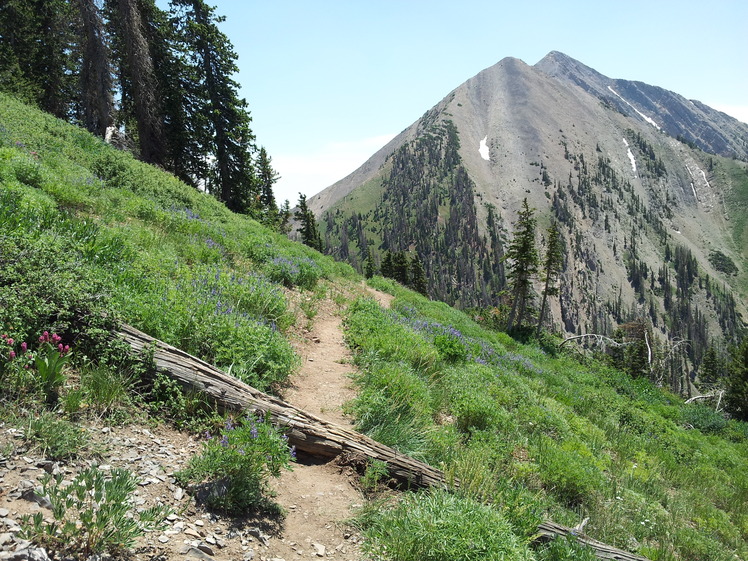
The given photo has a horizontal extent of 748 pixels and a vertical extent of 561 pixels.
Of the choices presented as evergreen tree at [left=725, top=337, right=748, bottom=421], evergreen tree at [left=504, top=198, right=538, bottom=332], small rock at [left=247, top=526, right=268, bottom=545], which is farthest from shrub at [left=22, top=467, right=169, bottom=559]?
evergreen tree at [left=725, top=337, right=748, bottom=421]

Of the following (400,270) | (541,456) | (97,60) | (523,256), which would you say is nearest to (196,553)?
(541,456)

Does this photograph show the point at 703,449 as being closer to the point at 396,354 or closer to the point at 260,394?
the point at 396,354

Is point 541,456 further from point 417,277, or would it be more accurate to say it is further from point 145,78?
point 417,277

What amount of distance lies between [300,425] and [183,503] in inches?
61.7

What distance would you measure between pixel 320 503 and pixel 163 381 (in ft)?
7.07

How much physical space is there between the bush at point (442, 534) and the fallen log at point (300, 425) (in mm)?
794

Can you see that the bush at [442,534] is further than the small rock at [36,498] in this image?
Yes

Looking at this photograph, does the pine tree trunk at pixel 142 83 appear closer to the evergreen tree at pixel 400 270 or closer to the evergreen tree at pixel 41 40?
the evergreen tree at pixel 41 40

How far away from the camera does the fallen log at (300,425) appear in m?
4.56

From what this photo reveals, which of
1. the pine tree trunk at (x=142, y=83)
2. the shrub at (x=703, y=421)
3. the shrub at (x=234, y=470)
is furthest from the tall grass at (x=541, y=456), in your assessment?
the pine tree trunk at (x=142, y=83)

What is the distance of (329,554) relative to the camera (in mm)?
3605

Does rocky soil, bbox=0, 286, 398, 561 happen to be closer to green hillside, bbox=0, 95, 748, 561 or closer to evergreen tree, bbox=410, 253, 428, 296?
green hillside, bbox=0, 95, 748, 561

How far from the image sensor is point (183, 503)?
3.39m

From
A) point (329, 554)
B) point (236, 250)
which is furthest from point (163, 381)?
point (236, 250)
